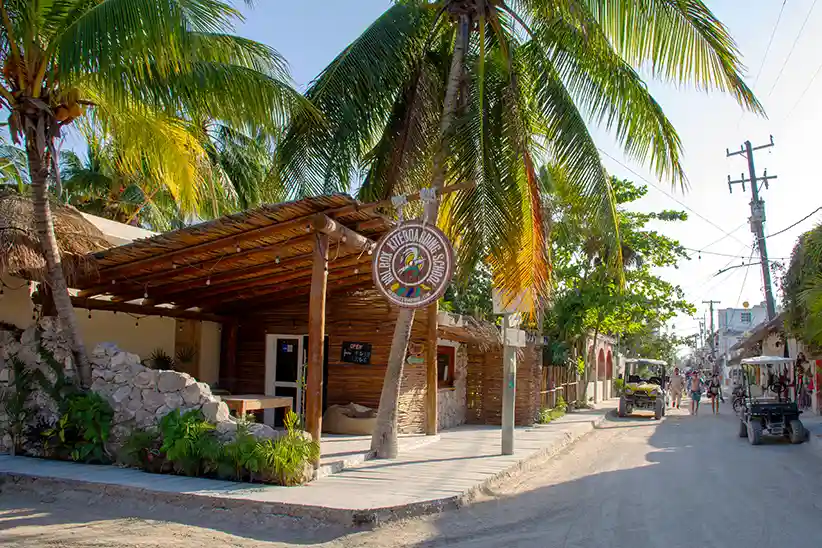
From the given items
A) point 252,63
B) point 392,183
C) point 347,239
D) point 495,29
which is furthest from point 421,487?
point 495,29

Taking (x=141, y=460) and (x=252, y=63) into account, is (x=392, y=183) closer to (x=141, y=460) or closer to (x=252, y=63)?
(x=252, y=63)

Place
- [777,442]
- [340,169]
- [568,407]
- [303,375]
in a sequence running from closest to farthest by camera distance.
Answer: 1. [340,169]
2. [303,375]
3. [777,442]
4. [568,407]

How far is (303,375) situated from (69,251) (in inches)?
213

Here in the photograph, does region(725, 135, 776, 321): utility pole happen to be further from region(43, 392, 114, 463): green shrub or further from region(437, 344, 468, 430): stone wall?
region(43, 392, 114, 463): green shrub

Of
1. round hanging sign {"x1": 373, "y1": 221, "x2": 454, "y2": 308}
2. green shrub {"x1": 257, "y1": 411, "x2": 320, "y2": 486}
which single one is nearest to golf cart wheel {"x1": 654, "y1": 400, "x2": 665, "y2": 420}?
round hanging sign {"x1": 373, "y1": 221, "x2": 454, "y2": 308}

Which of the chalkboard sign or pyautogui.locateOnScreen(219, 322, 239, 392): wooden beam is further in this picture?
pyautogui.locateOnScreen(219, 322, 239, 392): wooden beam

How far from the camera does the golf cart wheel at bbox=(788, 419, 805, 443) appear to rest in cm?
1428

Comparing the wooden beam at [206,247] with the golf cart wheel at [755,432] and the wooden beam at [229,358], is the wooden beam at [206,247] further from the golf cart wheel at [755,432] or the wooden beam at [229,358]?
the golf cart wheel at [755,432]

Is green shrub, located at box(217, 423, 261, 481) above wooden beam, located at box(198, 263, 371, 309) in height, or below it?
below

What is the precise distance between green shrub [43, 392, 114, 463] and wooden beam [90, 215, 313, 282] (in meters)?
2.00

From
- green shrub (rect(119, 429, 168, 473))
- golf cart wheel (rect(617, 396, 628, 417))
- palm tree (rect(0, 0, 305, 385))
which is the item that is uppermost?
palm tree (rect(0, 0, 305, 385))

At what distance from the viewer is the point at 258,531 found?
6883 millimetres

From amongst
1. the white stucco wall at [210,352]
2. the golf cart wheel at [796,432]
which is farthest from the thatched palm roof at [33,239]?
the golf cart wheel at [796,432]

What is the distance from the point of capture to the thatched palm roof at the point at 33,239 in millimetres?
9102
